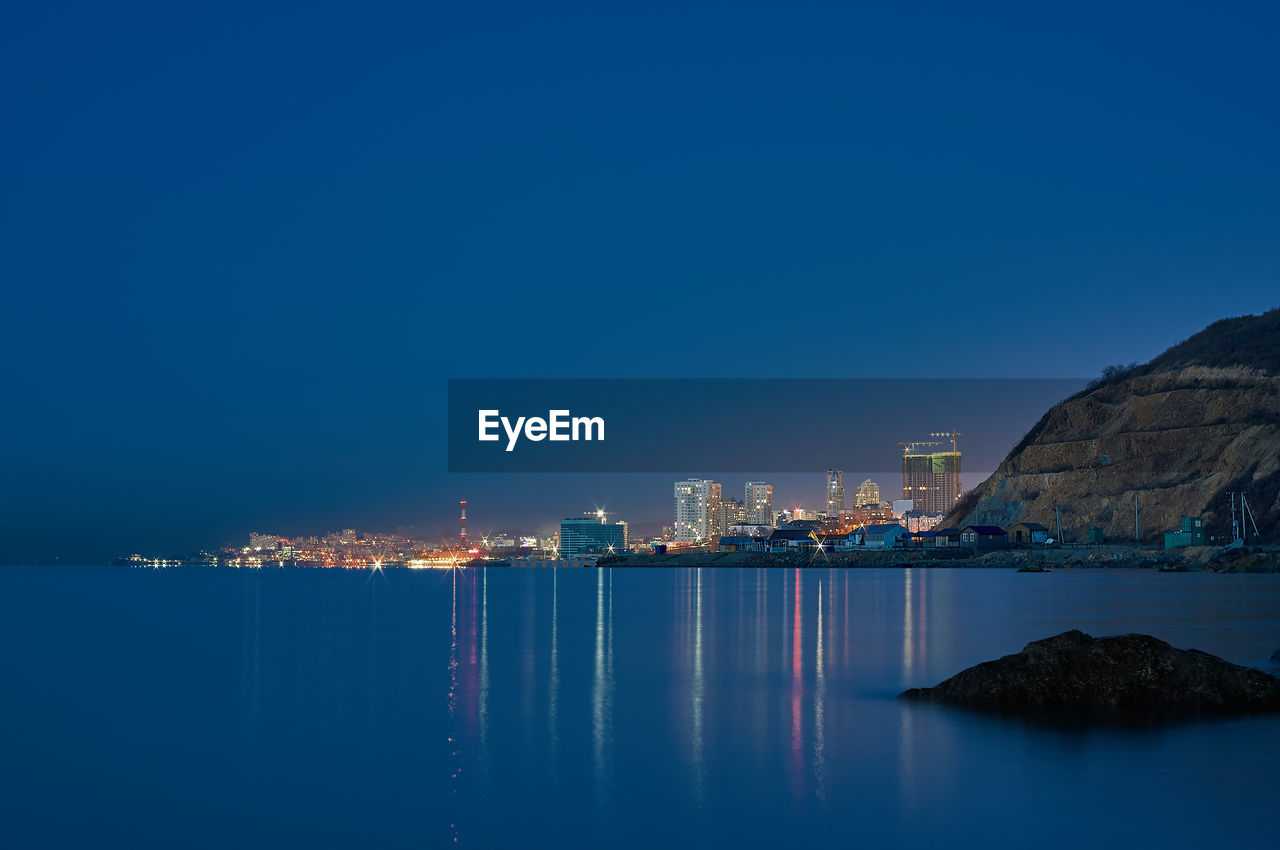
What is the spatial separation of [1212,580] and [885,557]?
249 feet

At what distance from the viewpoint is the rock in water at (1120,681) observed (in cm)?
1593

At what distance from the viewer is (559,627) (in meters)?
41.0

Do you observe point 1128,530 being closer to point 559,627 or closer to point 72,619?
point 559,627

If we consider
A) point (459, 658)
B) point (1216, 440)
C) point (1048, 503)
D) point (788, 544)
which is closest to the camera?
point (459, 658)

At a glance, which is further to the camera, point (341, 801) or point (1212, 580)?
point (1212, 580)

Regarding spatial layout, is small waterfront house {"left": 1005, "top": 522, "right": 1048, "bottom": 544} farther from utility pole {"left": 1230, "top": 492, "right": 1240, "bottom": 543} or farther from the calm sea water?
the calm sea water

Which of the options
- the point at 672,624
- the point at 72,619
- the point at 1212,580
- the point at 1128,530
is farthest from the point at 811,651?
the point at 1128,530

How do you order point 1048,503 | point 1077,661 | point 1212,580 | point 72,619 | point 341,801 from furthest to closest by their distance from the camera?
point 1048,503
point 1212,580
point 72,619
point 1077,661
point 341,801

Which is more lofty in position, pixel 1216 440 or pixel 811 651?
pixel 1216 440

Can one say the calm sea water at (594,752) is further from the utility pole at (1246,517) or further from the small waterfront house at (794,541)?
the small waterfront house at (794,541)

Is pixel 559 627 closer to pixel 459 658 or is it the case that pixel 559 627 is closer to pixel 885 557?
pixel 459 658

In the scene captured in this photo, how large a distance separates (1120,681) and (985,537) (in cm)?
11251

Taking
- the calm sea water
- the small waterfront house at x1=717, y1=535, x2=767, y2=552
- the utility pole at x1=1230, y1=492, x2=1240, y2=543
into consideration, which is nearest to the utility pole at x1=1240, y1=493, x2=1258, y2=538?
the utility pole at x1=1230, y1=492, x2=1240, y2=543

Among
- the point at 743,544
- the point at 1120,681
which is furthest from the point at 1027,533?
the point at 1120,681
